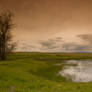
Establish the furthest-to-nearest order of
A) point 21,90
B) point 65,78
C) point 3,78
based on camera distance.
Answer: point 65,78
point 3,78
point 21,90

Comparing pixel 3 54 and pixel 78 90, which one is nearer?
Result: pixel 78 90

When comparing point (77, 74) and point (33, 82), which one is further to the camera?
point (77, 74)

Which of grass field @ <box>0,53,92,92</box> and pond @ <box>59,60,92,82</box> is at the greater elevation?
grass field @ <box>0,53,92,92</box>

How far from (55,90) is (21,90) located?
315cm

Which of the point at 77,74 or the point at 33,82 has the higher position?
the point at 33,82

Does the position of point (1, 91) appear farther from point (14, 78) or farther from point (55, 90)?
point (14, 78)

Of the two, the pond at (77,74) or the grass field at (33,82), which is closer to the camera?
the grass field at (33,82)

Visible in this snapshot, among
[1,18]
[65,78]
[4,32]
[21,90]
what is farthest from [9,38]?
[21,90]

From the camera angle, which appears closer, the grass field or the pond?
the grass field

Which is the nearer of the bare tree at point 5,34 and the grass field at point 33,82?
the grass field at point 33,82

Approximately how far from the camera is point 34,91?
1723 cm

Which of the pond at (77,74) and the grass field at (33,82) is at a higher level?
the grass field at (33,82)

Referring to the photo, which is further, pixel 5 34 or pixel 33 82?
pixel 5 34

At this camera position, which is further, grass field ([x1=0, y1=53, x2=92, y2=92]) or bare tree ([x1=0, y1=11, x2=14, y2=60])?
bare tree ([x1=0, y1=11, x2=14, y2=60])
